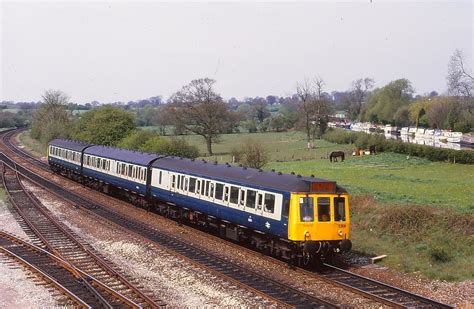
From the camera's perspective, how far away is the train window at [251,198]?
19625mm

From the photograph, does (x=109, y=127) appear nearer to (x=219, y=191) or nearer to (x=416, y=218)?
(x=219, y=191)

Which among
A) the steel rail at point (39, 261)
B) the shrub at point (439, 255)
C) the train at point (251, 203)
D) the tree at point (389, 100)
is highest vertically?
the tree at point (389, 100)

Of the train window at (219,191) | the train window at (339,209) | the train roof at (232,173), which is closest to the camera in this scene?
the train roof at (232,173)

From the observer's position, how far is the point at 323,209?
695 inches

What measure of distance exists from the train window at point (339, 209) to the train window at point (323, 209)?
0.95 ft

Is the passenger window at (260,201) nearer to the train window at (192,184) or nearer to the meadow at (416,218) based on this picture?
the meadow at (416,218)

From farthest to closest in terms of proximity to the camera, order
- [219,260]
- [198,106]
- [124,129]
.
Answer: [198,106]
[124,129]
[219,260]

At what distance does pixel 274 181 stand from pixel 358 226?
6.48 m

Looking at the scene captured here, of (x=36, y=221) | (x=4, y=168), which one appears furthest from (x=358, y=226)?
(x=4, y=168)

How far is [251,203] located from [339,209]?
3.30m

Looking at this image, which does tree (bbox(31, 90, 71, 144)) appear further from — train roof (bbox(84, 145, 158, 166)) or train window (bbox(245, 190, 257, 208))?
train window (bbox(245, 190, 257, 208))

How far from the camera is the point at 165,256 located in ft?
64.3

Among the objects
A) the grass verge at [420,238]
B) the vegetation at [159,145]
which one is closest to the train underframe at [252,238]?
the grass verge at [420,238]

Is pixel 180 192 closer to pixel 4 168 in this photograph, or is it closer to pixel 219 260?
pixel 219 260
